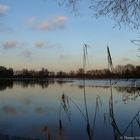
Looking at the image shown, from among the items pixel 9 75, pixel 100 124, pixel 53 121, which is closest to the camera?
pixel 100 124

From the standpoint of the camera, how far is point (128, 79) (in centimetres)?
543

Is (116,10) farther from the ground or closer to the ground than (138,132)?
farther from the ground

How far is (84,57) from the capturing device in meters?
3.82

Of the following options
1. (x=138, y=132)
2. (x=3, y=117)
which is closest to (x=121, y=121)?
(x=138, y=132)

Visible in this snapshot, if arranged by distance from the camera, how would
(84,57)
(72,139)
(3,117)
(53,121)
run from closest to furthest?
(84,57) → (72,139) → (53,121) → (3,117)

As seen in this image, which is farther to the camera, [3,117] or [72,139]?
[3,117]

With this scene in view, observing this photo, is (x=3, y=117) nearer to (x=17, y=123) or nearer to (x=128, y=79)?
(x=17, y=123)

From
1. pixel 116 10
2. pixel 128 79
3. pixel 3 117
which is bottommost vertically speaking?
pixel 3 117

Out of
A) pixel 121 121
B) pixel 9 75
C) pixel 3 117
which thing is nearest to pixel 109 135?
pixel 121 121

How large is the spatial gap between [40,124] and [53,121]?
1.17m

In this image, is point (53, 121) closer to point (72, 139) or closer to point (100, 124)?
point (100, 124)

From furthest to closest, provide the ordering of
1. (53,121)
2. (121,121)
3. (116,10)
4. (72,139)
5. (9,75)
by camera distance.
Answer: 1. (9,75)
2. (53,121)
3. (121,121)
4. (72,139)
5. (116,10)

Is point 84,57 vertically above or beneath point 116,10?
→ beneath

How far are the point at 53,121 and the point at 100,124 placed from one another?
3468 mm
